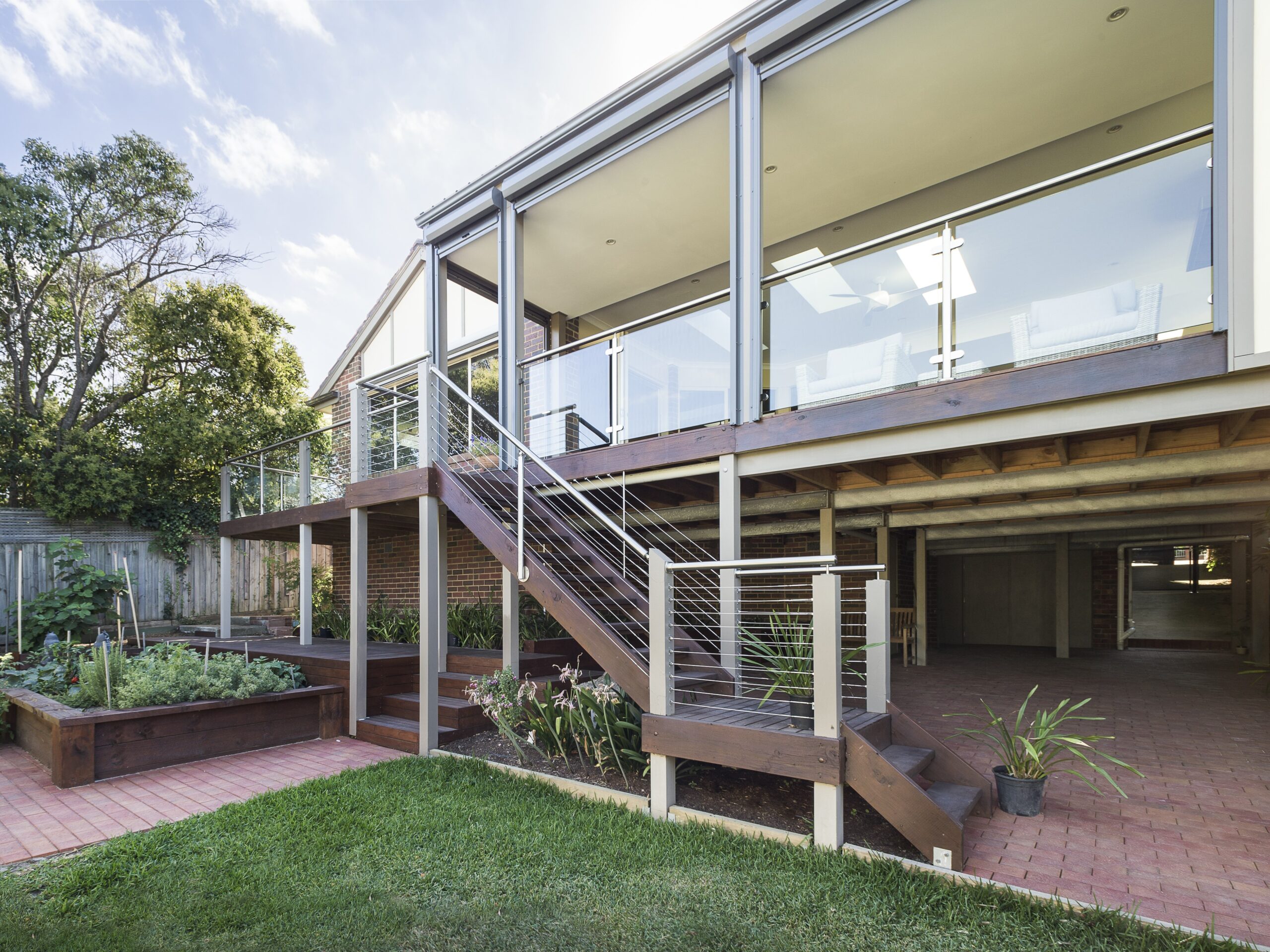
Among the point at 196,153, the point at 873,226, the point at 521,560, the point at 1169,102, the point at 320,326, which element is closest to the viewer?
the point at 521,560

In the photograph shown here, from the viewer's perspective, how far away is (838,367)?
209 inches

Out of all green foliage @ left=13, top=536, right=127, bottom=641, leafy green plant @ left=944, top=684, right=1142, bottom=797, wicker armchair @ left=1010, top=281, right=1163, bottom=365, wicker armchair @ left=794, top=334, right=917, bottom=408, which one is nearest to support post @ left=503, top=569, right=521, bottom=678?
wicker armchair @ left=794, top=334, right=917, bottom=408

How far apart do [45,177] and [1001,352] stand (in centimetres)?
1656

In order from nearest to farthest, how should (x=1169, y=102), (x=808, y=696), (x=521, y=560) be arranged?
(x=808, y=696) → (x=521, y=560) → (x=1169, y=102)

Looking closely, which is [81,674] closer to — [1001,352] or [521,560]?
[521,560]

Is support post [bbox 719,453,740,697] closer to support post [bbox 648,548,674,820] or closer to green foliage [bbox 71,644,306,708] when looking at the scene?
support post [bbox 648,548,674,820]

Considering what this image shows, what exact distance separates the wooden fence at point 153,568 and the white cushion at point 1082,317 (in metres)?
13.0

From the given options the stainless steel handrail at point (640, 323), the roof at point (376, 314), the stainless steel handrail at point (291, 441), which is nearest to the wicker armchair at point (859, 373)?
the stainless steel handrail at point (640, 323)

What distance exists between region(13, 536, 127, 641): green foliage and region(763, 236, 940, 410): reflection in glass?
33.5 ft

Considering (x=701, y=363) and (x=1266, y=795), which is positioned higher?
(x=701, y=363)

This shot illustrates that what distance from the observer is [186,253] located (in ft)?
47.4

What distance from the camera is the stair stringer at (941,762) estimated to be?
4027 millimetres

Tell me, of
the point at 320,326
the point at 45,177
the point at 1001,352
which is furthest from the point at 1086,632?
the point at 320,326

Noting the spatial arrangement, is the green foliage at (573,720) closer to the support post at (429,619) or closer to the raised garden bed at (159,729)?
the support post at (429,619)
